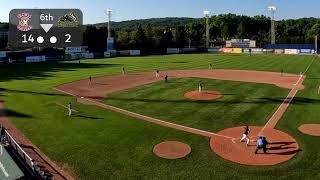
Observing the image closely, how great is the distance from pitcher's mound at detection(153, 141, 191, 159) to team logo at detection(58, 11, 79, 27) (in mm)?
27109

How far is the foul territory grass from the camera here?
107 ft

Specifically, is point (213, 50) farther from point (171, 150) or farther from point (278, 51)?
point (171, 150)

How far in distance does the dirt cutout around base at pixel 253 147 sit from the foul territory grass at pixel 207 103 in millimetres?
2058

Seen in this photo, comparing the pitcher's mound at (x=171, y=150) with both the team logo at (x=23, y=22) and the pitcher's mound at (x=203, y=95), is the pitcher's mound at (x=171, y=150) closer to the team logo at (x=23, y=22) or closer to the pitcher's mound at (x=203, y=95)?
the pitcher's mound at (x=203, y=95)

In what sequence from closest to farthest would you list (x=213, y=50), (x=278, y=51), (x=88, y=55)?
(x=88, y=55), (x=278, y=51), (x=213, y=50)

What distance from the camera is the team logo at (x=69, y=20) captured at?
48731 millimetres

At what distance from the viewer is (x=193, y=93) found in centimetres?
4416

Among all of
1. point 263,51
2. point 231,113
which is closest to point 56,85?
point 231,113

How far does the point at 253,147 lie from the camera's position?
2580 cm

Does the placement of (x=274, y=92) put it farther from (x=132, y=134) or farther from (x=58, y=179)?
(x=58, y=179)

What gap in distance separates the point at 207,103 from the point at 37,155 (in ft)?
63.7

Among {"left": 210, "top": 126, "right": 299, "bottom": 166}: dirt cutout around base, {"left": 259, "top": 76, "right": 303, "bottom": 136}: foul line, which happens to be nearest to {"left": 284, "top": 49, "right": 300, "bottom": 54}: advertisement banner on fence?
{"left": 259, "top": 76, "right": 303, "bottom": 136}: foul line

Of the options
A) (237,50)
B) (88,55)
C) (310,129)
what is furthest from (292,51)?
(310,129)

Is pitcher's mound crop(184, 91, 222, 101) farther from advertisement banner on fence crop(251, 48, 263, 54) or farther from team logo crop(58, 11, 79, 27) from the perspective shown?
advertisement banner on fence crop(251, 48, 263, 54)
